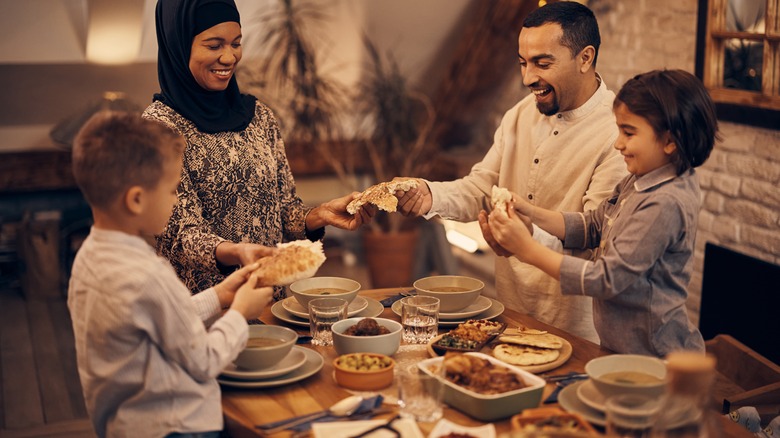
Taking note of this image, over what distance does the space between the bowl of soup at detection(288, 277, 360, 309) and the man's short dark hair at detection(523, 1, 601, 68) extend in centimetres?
102

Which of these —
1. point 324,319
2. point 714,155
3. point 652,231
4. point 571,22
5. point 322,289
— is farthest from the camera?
point 714,155

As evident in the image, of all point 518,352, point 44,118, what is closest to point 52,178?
point 44,118

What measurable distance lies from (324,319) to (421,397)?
561 millimetres

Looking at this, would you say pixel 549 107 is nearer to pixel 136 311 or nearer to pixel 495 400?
pixel 495 400

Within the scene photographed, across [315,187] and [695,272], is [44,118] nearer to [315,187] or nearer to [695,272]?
[315,187]

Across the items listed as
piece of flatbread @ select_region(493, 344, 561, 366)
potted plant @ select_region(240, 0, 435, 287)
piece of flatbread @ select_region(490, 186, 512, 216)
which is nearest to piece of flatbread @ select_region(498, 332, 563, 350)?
piece of flatbread @ select_region(493, 344, 561, 366)

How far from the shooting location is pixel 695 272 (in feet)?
13.5

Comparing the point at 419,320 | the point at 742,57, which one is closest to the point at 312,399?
the point at 419,320

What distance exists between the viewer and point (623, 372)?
75.5 inches

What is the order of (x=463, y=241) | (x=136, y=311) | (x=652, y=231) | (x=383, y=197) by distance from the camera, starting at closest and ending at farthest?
(x=136, y=311), (x=652, y=231), (x=383, y=197), (x=463, y=241)

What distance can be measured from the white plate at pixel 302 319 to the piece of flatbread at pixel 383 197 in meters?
0.33

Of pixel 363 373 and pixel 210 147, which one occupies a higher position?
pixel 210 147

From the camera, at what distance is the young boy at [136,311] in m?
1.75

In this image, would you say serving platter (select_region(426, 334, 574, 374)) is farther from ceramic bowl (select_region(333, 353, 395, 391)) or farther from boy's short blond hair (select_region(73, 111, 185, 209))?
boy's short blond hair (select_region(73, 111, 185, 209))
